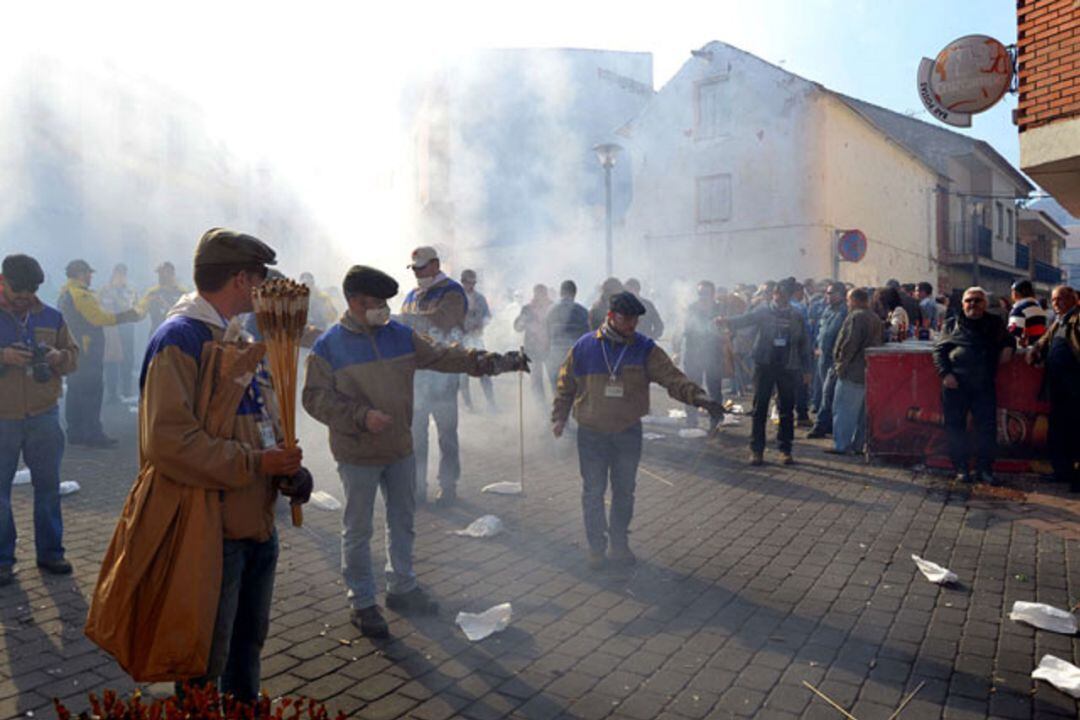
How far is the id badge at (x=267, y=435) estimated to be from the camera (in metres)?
2.50

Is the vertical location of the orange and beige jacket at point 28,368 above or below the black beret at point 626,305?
below

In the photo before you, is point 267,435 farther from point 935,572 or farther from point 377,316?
point 935,572

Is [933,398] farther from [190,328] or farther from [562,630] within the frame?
[190,328]

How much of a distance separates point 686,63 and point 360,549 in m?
21.8

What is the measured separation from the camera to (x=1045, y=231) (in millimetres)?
43156

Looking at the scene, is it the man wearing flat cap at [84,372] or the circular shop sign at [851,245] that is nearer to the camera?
the man wearing flat cap at [84,372]

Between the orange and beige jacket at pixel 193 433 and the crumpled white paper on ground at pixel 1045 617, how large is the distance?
3.78 meters

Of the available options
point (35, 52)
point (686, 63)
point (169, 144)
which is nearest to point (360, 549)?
point (35, 52)

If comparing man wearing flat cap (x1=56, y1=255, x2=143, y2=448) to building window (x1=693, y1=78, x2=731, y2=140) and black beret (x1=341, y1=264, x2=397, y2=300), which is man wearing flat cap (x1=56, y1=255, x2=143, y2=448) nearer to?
black beret (x1=341, y1=264, x2=397, y2=300)

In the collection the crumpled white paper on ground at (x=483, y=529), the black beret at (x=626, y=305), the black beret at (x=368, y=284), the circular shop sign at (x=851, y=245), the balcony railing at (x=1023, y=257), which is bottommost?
the crumpled white paper on ground at (x=483, y=529)

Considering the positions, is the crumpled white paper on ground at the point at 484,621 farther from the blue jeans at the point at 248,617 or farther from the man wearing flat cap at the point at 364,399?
the blue jeans at the point at 248,617

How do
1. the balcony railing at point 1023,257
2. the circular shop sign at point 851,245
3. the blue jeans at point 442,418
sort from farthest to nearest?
the balcony railing at point 1023,257 → the circular shop sign at point 851,245 → the blue jeans at point 442,418

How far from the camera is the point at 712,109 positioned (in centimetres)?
2267

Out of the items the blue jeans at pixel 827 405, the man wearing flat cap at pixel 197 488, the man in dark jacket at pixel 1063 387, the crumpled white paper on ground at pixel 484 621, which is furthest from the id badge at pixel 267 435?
the blue jeans at pixel 827 405
